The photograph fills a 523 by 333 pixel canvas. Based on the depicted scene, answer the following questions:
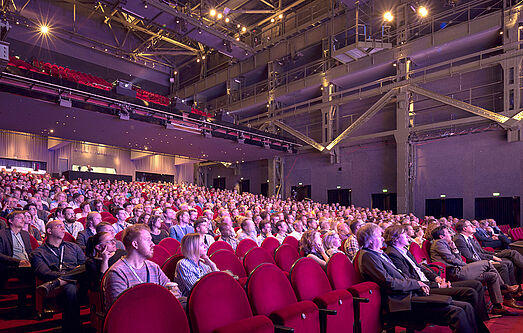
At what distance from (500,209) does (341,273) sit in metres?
10.9

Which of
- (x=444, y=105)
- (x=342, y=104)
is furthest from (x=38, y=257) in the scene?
(x=342, y=104)

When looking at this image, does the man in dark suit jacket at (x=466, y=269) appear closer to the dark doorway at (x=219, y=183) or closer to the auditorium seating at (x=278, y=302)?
the auditorium seating at (x=278, y=302)

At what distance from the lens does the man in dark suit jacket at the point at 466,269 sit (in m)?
3.84

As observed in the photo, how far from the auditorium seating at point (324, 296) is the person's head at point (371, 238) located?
469 millimetres

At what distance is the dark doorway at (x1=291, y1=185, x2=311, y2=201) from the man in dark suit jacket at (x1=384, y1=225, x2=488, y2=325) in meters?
14.1

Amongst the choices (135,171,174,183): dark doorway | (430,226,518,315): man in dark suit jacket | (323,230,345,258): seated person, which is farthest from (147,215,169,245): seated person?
(135,171,174,183): dark doorway

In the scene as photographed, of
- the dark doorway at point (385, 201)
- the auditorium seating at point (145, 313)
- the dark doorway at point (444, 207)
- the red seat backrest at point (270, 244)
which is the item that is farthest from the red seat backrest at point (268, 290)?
the dark doorway at point (385, 201)

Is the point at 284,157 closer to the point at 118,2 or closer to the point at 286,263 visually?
the point at 118,2

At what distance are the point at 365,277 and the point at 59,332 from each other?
8.43 feet

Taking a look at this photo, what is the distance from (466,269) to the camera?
394cm

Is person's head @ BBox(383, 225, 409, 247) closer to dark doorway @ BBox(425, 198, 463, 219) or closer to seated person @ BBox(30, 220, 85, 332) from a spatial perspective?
seated person @ BBox(30, 220, 85, 332)

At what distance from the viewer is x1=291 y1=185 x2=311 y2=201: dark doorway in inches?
684

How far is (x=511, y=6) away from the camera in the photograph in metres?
11.0

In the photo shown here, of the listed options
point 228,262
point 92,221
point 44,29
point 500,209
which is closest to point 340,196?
point 500,209
